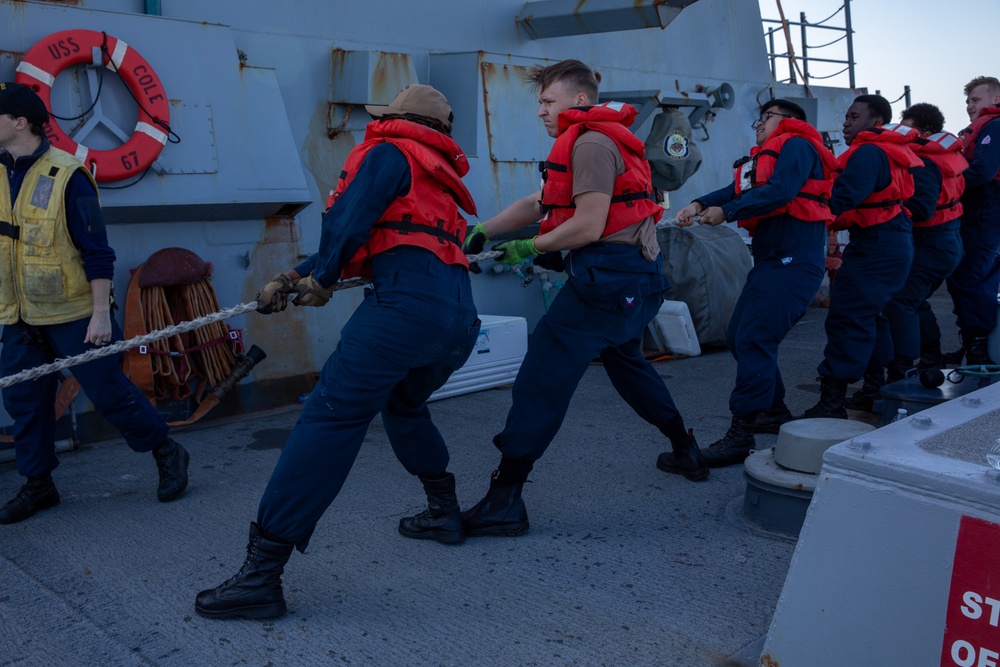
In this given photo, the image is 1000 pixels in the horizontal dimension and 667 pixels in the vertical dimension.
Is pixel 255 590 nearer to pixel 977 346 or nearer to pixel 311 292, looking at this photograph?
pixel 311 292

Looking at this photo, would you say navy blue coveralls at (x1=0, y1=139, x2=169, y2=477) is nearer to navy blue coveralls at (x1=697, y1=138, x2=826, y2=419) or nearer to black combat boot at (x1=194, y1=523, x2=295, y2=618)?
black combat boot at (x1=194, y1=523, x2=295, y2=618)

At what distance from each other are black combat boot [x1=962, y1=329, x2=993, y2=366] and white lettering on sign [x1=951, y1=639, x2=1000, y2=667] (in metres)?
5.11

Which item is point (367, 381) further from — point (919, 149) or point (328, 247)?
point (919, 149)

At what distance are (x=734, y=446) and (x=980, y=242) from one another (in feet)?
11.1

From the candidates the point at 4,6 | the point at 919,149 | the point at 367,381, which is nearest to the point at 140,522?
the point at 367,381

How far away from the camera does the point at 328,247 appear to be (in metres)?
2.76

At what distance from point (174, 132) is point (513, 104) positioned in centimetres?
275

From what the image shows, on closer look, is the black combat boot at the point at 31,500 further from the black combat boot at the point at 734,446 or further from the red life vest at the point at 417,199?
the black combat boot at the point at 734,446

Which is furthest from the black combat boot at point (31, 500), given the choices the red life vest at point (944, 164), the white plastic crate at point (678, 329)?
the red life vest at point (944, 164)

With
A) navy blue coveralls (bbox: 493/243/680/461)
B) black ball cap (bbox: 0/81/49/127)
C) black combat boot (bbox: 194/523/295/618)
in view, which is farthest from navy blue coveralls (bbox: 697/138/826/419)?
black ball cap (bbox: 0/81/49/127)

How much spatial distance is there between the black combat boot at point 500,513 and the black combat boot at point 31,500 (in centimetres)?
187

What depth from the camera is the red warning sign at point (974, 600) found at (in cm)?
152

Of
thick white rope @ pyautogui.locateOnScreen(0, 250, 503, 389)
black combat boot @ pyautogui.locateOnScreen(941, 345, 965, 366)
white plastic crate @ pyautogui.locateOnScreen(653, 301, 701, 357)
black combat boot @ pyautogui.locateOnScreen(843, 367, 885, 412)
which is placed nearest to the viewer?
thick white rope @ pyautogui.locateOnScreen(0, 250, 503, 389)

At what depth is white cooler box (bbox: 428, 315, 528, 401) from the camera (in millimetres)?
6012
